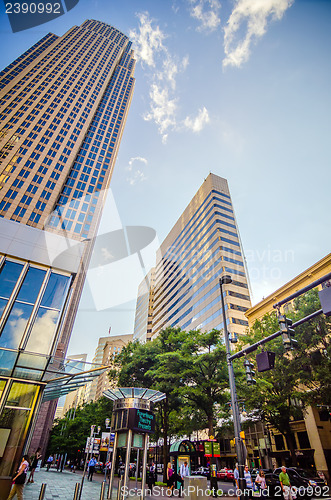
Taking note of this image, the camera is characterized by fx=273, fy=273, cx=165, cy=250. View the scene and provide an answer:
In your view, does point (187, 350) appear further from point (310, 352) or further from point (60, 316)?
point (60, 316)

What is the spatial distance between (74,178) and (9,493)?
71599 millimetres

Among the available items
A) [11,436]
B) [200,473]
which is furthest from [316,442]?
[11,436]

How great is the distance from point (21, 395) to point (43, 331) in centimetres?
270

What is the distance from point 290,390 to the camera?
22047 millimetres

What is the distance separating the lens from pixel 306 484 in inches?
627

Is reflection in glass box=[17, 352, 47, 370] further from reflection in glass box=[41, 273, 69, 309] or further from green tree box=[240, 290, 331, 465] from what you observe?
green tree box=[240, 290, 331, 465]

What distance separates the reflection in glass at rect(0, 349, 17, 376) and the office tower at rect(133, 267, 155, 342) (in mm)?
88260

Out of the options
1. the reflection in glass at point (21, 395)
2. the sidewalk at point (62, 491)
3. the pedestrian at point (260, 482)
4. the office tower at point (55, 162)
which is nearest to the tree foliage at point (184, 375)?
the pedestrian at point (260, 482)

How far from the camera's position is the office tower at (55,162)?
13.6m

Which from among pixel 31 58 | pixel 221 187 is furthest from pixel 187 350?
pixel 31 58

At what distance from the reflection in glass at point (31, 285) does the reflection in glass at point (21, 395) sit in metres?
3.67

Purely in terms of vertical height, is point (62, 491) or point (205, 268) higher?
point (205, 268)

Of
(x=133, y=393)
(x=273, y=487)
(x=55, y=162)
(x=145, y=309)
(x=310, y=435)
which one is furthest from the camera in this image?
(x=145, y=309)

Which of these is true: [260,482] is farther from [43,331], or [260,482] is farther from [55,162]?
[55,162]
